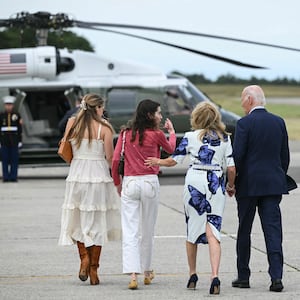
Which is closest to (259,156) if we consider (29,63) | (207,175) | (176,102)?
(207,175)

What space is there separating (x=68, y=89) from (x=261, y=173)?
46.0 feet

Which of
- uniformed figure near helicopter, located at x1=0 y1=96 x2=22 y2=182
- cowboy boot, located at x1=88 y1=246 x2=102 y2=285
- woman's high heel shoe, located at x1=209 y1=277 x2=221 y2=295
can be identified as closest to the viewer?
woman's high heel shoe, located at x1=209 y1=277 x2=221 y2=295

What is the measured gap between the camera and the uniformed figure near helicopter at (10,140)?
69.6ft

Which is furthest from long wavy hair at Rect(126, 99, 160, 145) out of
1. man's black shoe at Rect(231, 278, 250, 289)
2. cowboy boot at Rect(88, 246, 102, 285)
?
man's black shoe at Rect(231, 278, 250, 289)

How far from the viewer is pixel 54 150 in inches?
875

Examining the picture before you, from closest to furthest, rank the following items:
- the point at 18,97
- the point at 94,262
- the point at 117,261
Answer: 1. the point at 94,262
2. the point at 117,261
3. the point at 18,97

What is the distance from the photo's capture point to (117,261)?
10438 mm

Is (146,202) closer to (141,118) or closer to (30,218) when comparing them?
(141,118)

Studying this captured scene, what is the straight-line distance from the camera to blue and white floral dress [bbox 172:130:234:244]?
8.58 m

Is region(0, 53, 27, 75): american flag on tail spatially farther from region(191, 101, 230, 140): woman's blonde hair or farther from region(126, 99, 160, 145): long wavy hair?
region(191, 101, 230, 140): woman's blonde hair

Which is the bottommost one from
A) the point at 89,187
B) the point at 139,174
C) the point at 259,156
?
the point at 89,187

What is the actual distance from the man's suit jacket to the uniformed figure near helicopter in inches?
509

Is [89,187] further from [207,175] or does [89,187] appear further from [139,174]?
[207,175]

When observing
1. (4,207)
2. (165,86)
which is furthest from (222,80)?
A: (4,207)
